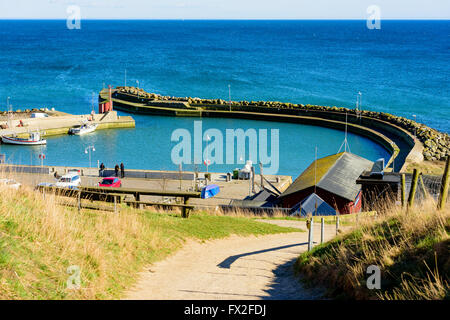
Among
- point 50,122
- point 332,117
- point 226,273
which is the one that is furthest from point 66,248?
point 332,117

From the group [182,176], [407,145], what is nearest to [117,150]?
[182,176]

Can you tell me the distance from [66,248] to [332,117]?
6932 centimetres

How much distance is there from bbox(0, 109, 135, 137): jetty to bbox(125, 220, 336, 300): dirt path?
182 ft

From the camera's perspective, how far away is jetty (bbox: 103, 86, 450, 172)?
5334 centimetres

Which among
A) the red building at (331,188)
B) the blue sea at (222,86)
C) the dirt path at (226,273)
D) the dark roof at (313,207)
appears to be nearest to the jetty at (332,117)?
the blue sea at (222,86)

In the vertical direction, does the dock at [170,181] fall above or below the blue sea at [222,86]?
below

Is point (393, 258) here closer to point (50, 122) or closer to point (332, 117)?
point (50, 122)

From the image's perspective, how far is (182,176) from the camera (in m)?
40.1

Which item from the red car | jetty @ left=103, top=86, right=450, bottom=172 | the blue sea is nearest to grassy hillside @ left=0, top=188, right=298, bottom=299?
the red car

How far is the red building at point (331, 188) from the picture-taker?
2861 cm

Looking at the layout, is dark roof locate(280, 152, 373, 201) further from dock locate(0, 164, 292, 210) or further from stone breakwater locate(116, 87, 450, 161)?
stone breakwater locate(116, 87, 450, 161)

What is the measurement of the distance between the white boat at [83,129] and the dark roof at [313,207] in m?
47.5

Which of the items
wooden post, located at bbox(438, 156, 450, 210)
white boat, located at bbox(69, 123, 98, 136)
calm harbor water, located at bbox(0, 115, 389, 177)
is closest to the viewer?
wooden post, located at bbox(438, 156, 450, 210)

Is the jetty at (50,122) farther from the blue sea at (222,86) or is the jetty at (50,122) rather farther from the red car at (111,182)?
the red car at (111,182)
